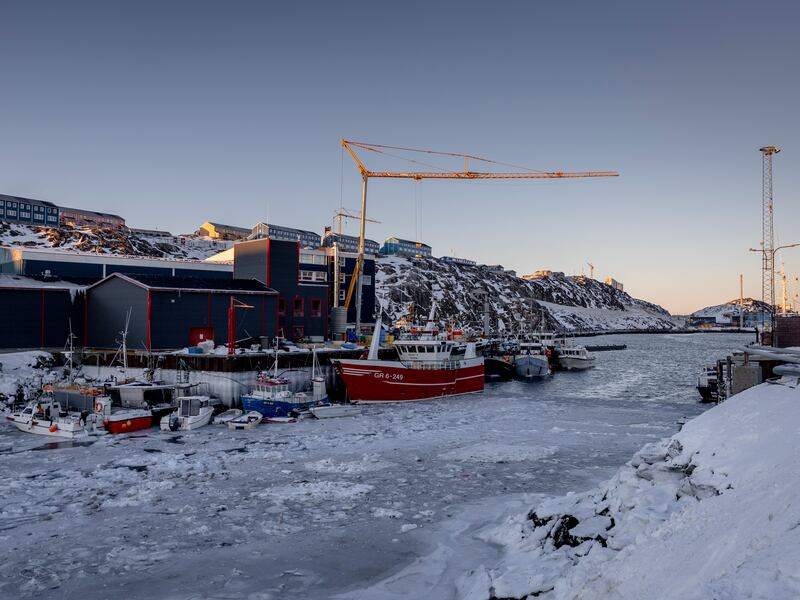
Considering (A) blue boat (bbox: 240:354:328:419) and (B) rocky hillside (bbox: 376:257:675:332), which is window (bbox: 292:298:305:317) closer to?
(A) blue boat (bbox: 240:354:328:419)

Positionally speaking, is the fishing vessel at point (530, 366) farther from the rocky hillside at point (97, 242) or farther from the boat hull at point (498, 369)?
the rocky hillside at point (97, 242)

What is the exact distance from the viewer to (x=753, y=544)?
6.81 m

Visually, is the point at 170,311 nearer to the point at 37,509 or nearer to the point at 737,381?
the point at 37,509

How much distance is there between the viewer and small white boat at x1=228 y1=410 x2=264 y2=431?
3127cm

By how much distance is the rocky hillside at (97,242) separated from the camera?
113 m

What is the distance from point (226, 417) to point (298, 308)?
76.4ft

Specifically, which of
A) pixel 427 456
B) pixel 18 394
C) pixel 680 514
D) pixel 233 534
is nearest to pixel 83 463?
pixel 233 534

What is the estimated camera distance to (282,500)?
18438mm

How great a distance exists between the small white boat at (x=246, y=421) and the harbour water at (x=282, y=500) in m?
0.84

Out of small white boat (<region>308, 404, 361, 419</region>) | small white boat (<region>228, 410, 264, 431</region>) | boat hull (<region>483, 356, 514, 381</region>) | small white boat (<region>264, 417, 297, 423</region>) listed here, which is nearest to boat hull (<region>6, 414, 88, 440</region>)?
small white boat (<region>228, 410, 264, 431</region>)

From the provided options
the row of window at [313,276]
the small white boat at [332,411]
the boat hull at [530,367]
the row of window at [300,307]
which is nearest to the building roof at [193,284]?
the row of window at [300,307]

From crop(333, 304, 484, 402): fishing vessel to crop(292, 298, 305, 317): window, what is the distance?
1178cm

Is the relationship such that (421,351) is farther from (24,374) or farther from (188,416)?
(24,374)

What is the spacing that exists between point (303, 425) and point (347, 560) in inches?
765
